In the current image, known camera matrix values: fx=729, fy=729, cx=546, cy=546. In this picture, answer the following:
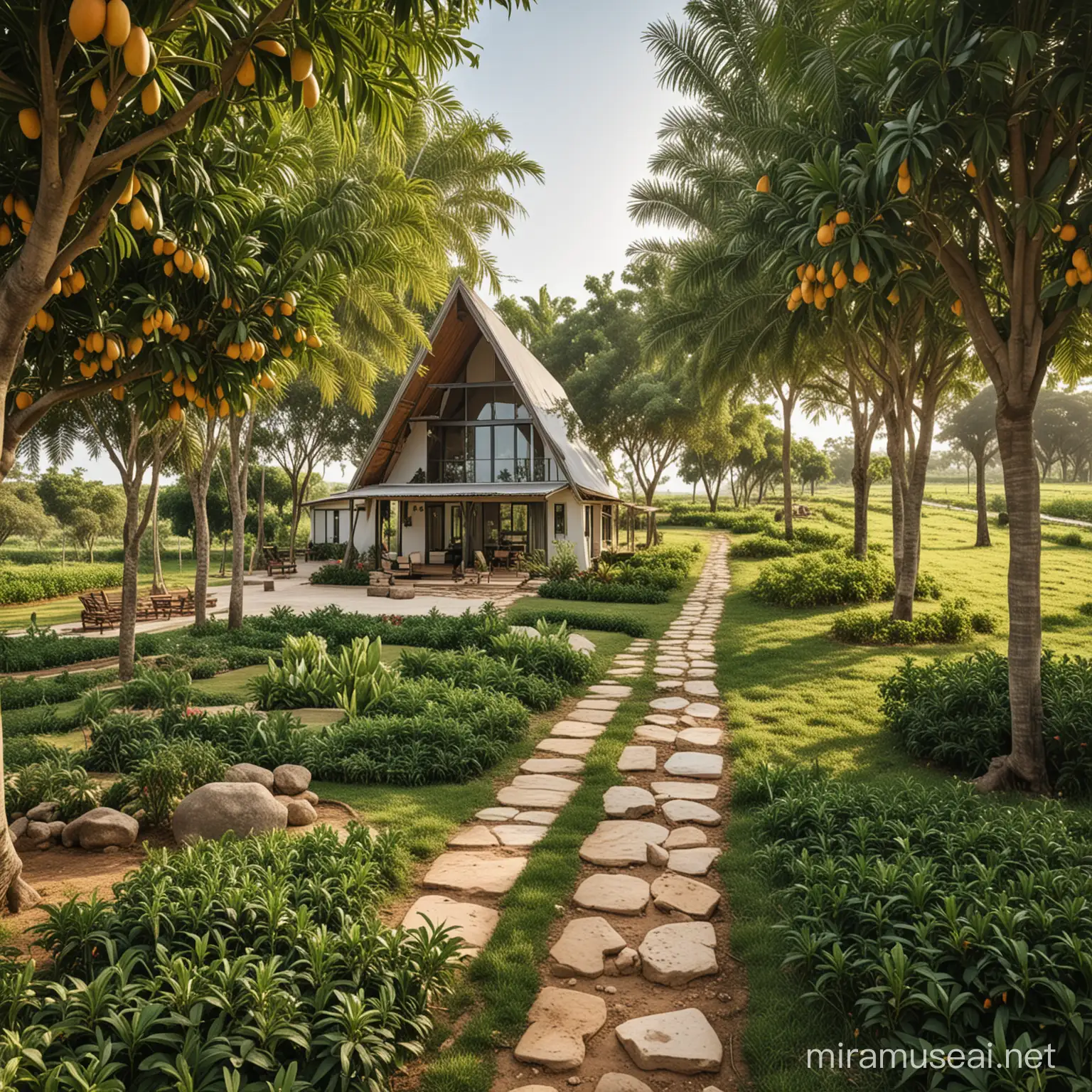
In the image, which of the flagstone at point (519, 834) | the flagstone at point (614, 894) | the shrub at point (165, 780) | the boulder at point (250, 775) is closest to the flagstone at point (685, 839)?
the flagstone at point (614, 894)

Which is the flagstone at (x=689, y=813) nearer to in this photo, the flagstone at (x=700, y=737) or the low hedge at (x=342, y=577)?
the flagstone at (x=700, y=737)

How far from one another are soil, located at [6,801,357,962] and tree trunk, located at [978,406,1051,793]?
482cm

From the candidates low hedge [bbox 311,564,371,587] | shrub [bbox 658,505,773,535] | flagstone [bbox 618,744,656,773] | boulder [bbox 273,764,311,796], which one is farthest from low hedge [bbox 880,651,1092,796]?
shrub [bbox 658,505,773,535]

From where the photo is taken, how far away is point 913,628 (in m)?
10.9

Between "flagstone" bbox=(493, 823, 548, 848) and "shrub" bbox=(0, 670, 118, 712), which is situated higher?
"flagstone" bbox=(493, 823, 548, 848)

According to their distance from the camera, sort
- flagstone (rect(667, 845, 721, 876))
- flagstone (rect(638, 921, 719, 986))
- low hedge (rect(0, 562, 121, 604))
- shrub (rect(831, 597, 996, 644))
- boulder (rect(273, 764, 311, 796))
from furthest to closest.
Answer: low hedge (rect(0, 562, 121, 604)) → shrub (rect(831, 597, 996, 644)) → boulder (rect(273, 764, 311, 796)) → flagstone (rect(667, 845, 721, 876)) → flagstone (rect(638, 921, 719, 986))

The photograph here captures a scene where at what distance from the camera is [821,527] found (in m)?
32.3

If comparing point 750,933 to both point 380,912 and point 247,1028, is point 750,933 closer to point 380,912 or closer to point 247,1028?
point 380,912

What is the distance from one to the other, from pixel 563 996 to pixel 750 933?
39.3 inches

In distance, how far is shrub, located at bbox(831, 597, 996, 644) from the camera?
10.8 m

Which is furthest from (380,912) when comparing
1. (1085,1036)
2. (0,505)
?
(0,505)

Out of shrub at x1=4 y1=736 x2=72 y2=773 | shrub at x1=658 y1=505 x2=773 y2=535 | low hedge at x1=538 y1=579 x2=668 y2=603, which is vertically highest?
shrub at x1=658 y1=505 x2=773 y2=535

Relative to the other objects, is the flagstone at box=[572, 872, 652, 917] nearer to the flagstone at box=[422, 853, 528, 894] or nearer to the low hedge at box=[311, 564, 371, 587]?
the flagstone at box=[422, 853, 528, 894]

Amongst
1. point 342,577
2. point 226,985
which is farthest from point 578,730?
point 342,577
